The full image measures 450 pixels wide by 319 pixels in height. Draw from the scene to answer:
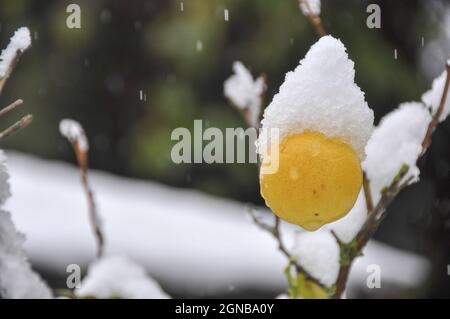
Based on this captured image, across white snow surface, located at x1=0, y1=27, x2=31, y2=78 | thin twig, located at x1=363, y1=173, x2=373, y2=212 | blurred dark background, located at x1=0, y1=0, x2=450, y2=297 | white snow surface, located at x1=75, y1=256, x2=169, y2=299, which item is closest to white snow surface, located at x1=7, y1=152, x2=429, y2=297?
blurred dark background, located at x1=0, y1=0, x2=450, y2=297

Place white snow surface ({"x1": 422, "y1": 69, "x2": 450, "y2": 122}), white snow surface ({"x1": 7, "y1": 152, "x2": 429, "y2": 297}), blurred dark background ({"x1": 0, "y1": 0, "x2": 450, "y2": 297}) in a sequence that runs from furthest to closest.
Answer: blurred dark background ({"x1": 0, "y1": 0, "x2": 450, "y2": 297}) < white snow surface ({"x1": 7, "y1": 152, "x2": 429, "y2": 297}) < white snow surface ({"x1": 422, "y1": 69, "x2": 450, "y2": 122})

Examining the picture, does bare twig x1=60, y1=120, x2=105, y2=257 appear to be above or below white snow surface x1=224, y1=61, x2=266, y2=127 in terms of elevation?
below

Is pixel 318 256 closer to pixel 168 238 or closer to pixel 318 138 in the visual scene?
pixel 318 138

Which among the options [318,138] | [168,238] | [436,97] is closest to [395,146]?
[436,97]

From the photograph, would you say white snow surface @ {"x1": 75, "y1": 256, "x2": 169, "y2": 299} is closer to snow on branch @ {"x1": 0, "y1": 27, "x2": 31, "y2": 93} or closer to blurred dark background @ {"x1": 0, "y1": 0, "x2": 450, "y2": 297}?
snow on branch @ {"x1": 0, "y1": 27, "x2": 31, "y2": 93}

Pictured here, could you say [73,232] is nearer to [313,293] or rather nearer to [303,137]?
[313,293]

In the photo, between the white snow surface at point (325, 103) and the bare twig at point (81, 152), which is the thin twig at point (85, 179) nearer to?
the bare twig at point (81, 152)

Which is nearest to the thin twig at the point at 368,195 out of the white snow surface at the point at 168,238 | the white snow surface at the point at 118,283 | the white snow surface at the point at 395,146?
the white snow surface at the point at 395,146
